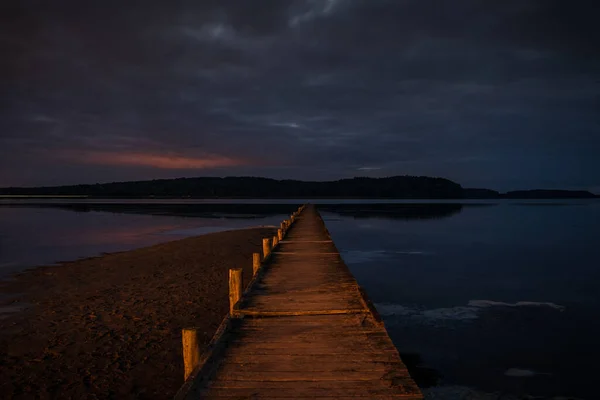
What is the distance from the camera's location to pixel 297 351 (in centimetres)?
573

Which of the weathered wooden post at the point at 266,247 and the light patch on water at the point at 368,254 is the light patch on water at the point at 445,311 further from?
the light patch on water at the point at 368,254

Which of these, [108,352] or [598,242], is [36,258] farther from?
[598,242]

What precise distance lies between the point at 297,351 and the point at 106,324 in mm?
6779

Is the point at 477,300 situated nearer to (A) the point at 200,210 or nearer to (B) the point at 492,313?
(B) the point at 492,313

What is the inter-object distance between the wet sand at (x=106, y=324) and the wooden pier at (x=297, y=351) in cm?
213

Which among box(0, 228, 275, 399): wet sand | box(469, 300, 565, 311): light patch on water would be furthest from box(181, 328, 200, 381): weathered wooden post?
box(469, 300, 565, 311): light patch on water

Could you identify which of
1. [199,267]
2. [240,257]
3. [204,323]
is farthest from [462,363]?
[240,257]

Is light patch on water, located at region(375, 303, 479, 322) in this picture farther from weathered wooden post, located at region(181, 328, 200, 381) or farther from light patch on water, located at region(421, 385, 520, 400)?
weathered wooden post, located at region(181, 328, 200, 381)

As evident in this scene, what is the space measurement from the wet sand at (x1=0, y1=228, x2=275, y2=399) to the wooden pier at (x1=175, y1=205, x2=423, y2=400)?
7.00 ft

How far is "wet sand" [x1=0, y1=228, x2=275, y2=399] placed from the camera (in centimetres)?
727

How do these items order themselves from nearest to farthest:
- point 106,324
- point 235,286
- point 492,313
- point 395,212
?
point 235,286
point 106,324
point 492,313
point 395,212

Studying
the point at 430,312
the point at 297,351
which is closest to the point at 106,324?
the point at 297,351

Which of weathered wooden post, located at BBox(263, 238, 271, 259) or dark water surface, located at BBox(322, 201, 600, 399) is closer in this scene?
dark water surface, located at BBox(322, 201, 600, 399)

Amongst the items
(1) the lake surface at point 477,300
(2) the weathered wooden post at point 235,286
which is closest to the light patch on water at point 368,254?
(1) the lake surface at point 477,300
